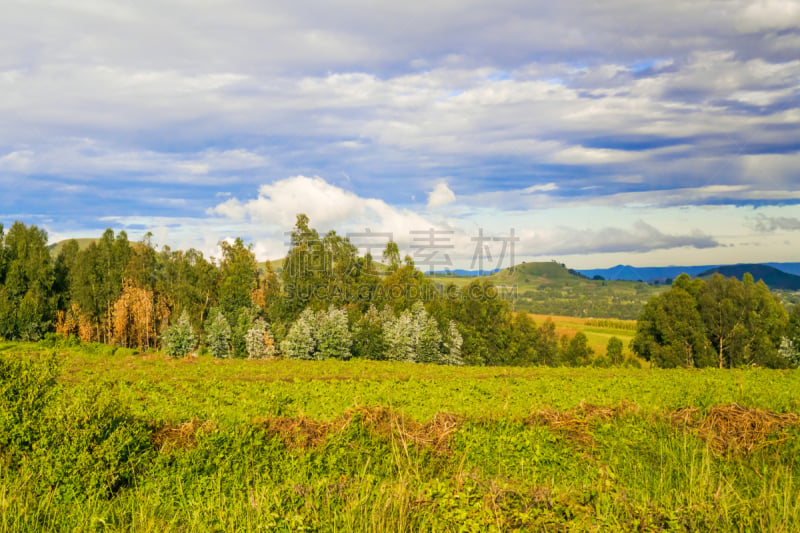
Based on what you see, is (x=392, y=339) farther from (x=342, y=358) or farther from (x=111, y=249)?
(x=111, y=249)

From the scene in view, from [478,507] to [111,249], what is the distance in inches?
1870

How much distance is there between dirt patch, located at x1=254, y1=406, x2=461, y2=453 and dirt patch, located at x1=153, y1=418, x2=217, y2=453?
2.35 ft

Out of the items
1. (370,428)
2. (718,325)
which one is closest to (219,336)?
(370,428)

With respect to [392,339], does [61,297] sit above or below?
above

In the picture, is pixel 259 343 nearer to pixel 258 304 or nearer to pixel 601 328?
pixel 258 304

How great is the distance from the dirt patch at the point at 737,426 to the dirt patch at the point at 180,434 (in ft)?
22.4

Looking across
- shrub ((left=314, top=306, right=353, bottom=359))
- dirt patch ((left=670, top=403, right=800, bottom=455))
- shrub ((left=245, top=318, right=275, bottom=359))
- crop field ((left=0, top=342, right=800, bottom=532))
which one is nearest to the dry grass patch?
crop field ((left=0, top=342, right=800, bottom=532))

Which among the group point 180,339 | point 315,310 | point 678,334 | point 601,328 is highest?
point 315,310

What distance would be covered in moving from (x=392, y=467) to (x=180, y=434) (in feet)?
9.15

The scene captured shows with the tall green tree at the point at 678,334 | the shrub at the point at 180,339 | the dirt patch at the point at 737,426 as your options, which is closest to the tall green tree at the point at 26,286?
the shrub at the point at 180,339

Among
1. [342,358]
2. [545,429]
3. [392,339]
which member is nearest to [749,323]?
[392,339]

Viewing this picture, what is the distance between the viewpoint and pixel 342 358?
111 feet

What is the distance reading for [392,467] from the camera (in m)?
6.25

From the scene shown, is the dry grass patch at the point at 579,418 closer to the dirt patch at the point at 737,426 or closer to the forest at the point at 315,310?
the dirt patch at the point at 737,426
